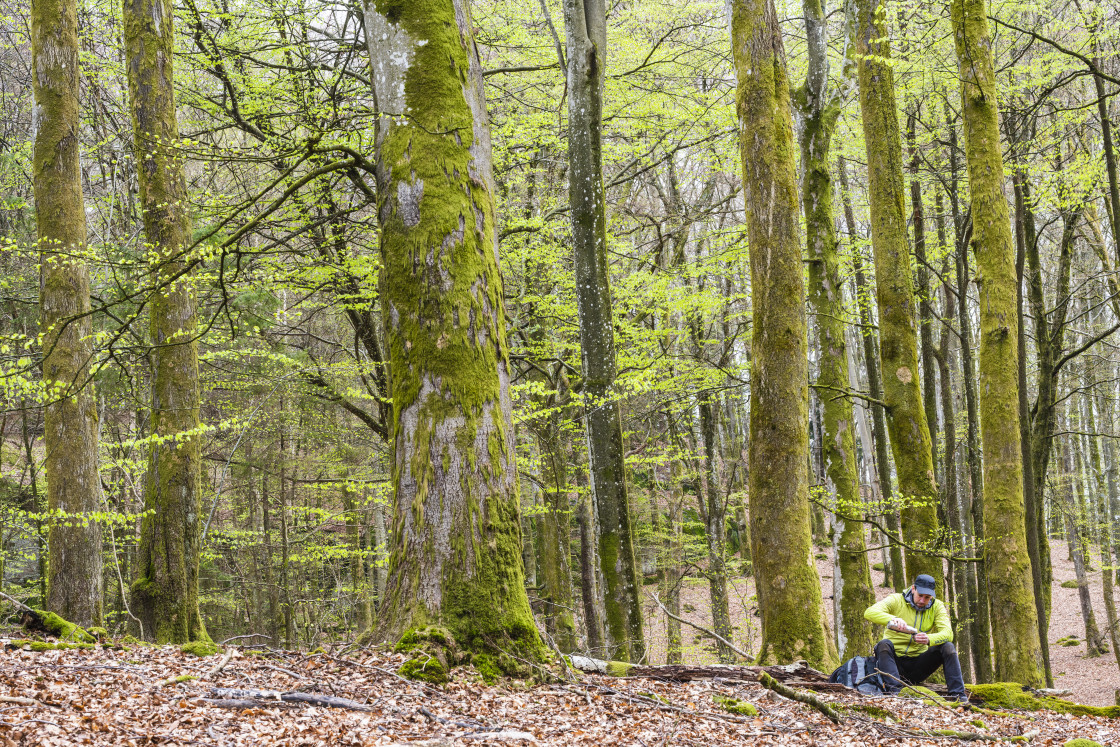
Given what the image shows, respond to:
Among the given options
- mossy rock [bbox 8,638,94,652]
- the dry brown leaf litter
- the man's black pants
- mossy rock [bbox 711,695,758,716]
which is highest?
mossy rock [bbox 8,638,94,652]

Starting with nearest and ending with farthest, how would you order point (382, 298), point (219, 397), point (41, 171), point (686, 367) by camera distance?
point (382, 298) < point (41, 171) < point (686, 367) < point (219, 397)

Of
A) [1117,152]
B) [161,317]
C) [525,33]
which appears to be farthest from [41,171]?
[1117,152]

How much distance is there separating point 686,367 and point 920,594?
6.75 metres

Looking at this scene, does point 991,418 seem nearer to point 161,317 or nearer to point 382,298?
point 382,298

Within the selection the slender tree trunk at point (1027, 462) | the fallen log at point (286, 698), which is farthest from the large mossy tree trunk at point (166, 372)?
the slender tree trunk at point (1027, 462)

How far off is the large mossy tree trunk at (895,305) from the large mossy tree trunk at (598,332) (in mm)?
3252

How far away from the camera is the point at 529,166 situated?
13.5 m

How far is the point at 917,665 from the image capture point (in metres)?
6.61

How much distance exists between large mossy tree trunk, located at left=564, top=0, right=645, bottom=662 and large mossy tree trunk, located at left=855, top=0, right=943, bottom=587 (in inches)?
128

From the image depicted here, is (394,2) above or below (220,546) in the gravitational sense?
above

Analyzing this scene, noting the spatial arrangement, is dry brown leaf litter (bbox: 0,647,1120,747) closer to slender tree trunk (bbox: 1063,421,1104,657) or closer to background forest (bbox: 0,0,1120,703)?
background forest (bbox: 0,0,1120,703)

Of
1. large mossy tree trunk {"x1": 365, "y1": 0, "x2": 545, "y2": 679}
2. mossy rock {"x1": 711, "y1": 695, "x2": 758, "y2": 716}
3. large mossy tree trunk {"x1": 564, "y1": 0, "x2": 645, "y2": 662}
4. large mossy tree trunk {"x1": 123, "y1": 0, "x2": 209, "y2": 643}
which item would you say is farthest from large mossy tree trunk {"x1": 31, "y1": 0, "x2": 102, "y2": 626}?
mossy rock {"x1": 711, "y1": 695, "x2": 758, "y2": 716}

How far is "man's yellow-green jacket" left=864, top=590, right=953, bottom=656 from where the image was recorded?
6.57 metres

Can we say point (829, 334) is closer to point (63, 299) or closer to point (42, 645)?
point (42, 645)
